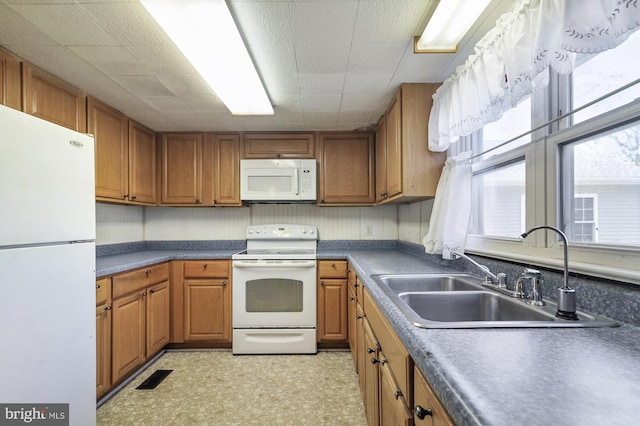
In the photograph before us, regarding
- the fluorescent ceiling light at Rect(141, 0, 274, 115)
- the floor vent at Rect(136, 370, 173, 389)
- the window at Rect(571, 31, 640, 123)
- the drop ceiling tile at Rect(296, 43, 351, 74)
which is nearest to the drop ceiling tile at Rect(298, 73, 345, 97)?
the drop ceiling tile at Rect(296, 43, 351, 74)

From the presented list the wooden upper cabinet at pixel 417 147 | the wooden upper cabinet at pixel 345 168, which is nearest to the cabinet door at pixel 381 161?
the wooden upper cabinet at pixel 345 168

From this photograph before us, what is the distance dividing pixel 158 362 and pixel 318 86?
2.57 m

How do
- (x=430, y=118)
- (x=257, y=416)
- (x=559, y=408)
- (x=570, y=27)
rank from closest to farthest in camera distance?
(x=559, y=408) < (x=570, y=27) < (x=257, y=416) < (x=430, y=118)

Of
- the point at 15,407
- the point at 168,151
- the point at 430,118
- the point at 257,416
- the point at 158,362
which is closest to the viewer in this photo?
the point at 15,407

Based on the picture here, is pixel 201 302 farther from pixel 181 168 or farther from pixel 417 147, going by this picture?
pixel 417 147

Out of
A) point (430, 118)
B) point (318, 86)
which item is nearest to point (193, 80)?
point (318, 86)

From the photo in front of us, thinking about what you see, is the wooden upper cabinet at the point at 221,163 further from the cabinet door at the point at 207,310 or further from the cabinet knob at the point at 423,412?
the cabinet knob at the point at 423,412

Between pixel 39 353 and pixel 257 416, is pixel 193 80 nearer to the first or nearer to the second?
pixel 39 353

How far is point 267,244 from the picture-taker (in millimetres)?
3068

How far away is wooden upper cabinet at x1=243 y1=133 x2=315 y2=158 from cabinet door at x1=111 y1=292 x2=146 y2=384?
162cm

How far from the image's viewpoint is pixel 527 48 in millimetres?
1006

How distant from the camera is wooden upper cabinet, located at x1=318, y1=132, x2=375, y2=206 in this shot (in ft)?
9.55

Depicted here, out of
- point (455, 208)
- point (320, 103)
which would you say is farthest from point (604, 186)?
point (320, 103)

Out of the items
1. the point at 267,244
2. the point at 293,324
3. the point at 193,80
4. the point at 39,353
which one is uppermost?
the point at 193,80
